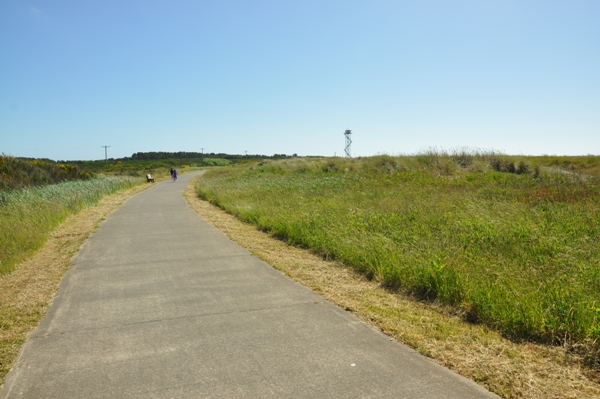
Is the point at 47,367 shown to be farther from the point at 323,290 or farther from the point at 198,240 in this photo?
the point at 198,240

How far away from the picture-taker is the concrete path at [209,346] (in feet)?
12.4

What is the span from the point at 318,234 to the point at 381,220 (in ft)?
5.44

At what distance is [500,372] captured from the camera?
3.95 meters

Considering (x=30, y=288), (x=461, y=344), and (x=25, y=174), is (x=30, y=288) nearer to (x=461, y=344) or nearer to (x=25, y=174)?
(x=461, y=344)

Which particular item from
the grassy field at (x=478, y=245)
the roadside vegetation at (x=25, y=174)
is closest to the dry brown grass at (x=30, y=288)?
the grassy field at (x=478, y=245)

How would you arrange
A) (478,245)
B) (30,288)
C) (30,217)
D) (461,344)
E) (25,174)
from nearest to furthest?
(461,344)
(30,288)
(478,245)
(30,217)
(25,174)

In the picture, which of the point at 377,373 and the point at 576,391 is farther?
the point at 377,373

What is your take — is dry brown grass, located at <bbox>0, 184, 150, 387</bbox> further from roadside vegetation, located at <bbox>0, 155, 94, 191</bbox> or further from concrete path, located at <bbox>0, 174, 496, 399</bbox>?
roadside vegetation, located at <bbox>0, 155, 94, 191</bbox>

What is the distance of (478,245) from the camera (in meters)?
7.82

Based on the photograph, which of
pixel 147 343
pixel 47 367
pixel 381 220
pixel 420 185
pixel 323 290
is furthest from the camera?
pixel 420 185

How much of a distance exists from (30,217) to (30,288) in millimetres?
7545

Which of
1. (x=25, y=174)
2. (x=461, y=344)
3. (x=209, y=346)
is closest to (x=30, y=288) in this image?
(x=209, y=346)

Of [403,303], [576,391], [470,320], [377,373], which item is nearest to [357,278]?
[403,303]

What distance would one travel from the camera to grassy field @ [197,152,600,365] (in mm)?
5000
